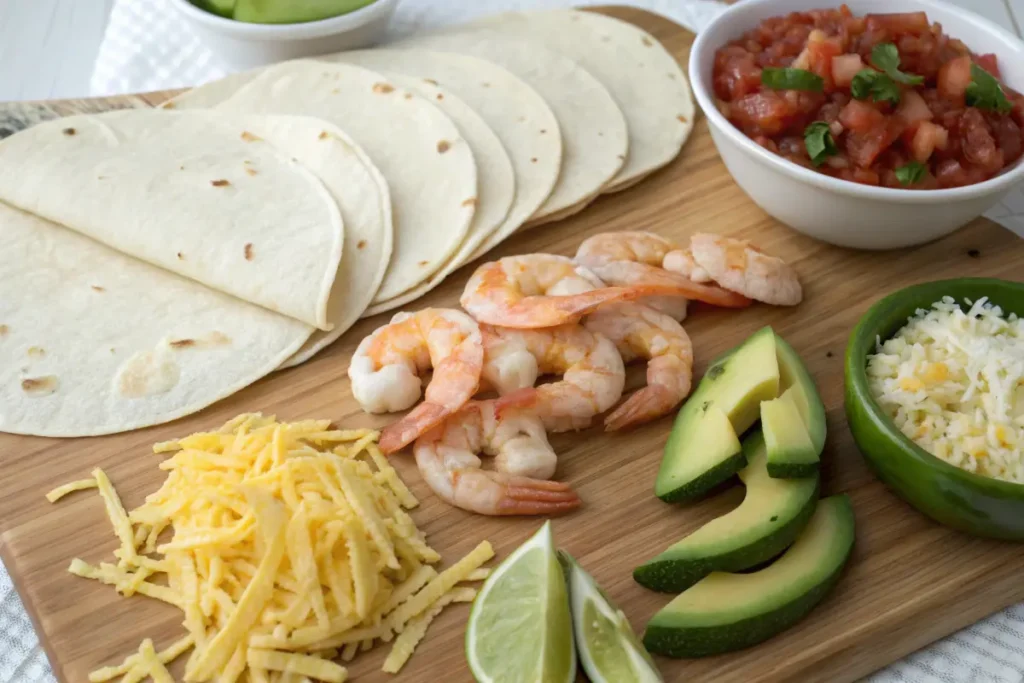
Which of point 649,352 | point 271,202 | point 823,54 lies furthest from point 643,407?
point 271,202

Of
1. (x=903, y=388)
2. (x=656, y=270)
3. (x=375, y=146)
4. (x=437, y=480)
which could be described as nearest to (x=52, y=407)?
(x=437, y=480)

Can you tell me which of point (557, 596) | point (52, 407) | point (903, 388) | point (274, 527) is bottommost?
point (52, 407)

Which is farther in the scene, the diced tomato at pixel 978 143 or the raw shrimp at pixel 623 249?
the raw shrimp at pixel 623 249

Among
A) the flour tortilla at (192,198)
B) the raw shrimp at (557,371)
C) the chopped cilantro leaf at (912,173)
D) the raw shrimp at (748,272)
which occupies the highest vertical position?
the chopped cilantro leaf at (912,173)

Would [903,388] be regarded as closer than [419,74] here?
Yes

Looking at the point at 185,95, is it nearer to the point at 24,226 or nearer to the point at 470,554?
the point at 24,226

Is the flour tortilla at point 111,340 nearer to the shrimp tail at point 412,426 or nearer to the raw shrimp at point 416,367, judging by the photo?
the raw shrimp at point 416,367

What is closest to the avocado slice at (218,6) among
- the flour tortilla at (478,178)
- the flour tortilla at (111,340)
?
the flour tortilla at (478,178)

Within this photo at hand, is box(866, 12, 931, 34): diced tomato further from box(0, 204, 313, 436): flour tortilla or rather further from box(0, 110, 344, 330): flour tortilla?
box(0, 204, 313, 436): flour tortilla

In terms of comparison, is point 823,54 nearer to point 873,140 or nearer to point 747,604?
point 873,140
